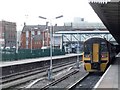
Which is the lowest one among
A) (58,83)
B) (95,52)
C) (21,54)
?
(58,83)

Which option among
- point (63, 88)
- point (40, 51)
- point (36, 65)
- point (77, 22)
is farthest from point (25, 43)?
point (63, 88)

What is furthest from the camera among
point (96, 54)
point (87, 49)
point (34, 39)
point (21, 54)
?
point (34, 39)

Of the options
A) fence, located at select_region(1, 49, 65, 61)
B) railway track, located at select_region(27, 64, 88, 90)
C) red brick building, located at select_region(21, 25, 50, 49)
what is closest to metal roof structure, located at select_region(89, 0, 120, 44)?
railway track, located at select_region(27, 64, 88, 90)

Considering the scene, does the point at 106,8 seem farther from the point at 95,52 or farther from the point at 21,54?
the point at 21,54

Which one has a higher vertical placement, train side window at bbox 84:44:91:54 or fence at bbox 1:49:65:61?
train side window at bbox 84:44:91:54

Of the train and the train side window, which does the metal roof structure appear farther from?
the train side window

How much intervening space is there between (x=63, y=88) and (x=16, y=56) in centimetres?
2681

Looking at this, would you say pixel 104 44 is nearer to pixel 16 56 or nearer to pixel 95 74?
pixel 95 74

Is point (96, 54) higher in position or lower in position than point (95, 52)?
lower

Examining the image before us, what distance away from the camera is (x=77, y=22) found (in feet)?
322

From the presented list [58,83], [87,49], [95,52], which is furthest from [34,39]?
[58,83]

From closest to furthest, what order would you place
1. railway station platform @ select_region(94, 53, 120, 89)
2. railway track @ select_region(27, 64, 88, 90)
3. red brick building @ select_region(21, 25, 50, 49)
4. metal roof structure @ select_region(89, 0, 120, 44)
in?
1. metal roof structure @ select_region(89, 0, 120, 44)
2. railway station platform @ select_region(94, 53, 120, 89)
3. railway track @ select_region(27, 64, 88, 90)
4. red brick building @ select_region(21, 25, 50, 49)

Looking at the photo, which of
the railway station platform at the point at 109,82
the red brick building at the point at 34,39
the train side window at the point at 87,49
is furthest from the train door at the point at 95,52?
the red brick building at the point at 34,39

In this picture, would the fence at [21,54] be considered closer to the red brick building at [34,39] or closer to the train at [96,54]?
the train at [96,54]
